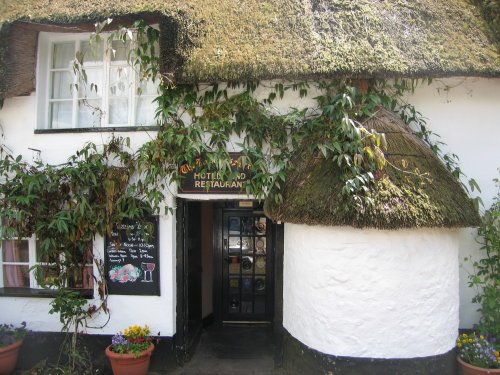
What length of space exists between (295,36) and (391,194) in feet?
Answer: 7.28

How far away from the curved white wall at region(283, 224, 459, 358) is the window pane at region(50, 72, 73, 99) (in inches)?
152

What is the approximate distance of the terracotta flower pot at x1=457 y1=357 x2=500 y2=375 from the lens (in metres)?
4.26

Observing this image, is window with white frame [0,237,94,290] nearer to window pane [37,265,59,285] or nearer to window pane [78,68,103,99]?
window pane [37,265,59,285]

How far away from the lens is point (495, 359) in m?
4.30

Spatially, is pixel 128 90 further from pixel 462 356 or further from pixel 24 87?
pixel 462 356

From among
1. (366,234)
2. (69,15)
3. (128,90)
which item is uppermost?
(69,15)

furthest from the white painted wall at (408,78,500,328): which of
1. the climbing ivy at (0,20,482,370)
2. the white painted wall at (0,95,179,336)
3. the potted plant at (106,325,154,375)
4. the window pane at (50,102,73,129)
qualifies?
the window pane at (50,102,73,129)

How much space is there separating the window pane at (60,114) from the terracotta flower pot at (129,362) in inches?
120

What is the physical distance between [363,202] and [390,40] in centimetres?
209

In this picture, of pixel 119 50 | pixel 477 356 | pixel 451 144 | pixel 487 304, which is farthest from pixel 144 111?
pixel 477 356

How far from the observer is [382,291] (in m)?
4.17

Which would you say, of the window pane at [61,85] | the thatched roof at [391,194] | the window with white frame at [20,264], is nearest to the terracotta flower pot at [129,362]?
the window with white frame at [20,264]

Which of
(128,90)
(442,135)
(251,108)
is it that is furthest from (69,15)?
(442,135)

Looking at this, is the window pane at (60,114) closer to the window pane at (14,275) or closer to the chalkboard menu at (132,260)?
the chalkboard menu at (132,260)
